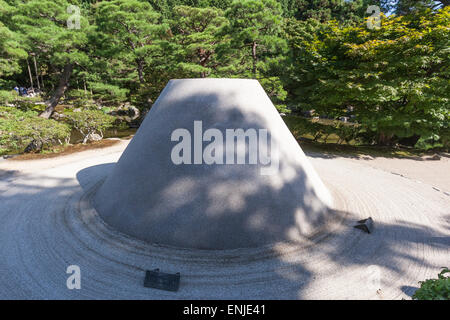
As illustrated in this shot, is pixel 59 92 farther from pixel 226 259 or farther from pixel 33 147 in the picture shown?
pixel 226 259

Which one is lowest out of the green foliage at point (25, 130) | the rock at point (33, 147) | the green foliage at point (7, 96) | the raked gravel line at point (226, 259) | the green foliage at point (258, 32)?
the raked gravel line at point (226, 259)

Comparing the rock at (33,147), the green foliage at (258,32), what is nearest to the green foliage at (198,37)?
the green foliage at (258,32)

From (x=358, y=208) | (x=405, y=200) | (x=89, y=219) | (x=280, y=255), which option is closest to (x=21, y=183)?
(x=89, y=219)

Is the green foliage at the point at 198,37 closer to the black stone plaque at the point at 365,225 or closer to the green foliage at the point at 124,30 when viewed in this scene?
the green foliage at the point at 124,30

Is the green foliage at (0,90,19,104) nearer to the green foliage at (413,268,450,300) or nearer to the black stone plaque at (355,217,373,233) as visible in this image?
the black stone plaque at (355,217,373,233)

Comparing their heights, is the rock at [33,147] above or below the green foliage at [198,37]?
below

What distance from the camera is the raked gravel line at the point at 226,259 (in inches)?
A: 134

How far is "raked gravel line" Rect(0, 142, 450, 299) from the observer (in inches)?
134

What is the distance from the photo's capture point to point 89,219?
5.07 m

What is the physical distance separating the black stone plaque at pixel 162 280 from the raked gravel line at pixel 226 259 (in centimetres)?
9

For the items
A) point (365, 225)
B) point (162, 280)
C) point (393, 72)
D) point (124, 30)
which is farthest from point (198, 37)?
point (162, 280)

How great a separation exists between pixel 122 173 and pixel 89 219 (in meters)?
1.17

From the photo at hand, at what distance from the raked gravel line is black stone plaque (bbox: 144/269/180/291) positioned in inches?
3.7
